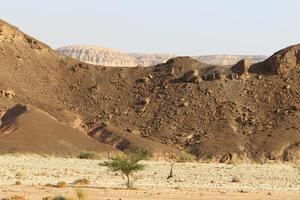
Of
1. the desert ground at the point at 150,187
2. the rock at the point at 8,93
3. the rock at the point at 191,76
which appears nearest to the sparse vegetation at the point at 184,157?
the rock at the point at 191,76

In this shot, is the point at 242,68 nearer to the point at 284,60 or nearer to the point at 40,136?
the point at 284,60

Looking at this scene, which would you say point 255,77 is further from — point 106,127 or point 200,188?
point 200,188

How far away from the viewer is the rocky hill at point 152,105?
8150 centimetres

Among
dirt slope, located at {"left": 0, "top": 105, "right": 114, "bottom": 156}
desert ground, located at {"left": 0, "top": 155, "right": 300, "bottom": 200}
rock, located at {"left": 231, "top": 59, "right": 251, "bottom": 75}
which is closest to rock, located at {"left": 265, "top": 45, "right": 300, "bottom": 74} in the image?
rock, located at {"left": 231, "top": 59, "right": 251, "bottom": 75}

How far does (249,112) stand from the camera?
306 ft

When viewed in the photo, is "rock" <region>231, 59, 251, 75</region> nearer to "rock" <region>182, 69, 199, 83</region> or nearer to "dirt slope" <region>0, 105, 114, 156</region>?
"rock" <region>182, 69, 199, 83</region>

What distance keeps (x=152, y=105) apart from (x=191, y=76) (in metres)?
7.80

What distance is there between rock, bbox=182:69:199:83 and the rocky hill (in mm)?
140


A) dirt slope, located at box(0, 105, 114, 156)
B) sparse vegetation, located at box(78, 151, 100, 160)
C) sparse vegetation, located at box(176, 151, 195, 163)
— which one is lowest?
sparse vegetation, located at box(176, 151, 195, 163)

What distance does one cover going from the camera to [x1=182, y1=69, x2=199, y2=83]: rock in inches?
3952

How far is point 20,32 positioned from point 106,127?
27432 millimetres

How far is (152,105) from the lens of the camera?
97.2 meters

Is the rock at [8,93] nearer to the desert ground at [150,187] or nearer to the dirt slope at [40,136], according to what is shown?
the dirt slope at [40,136]

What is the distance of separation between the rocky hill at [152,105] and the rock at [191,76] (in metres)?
0.14
